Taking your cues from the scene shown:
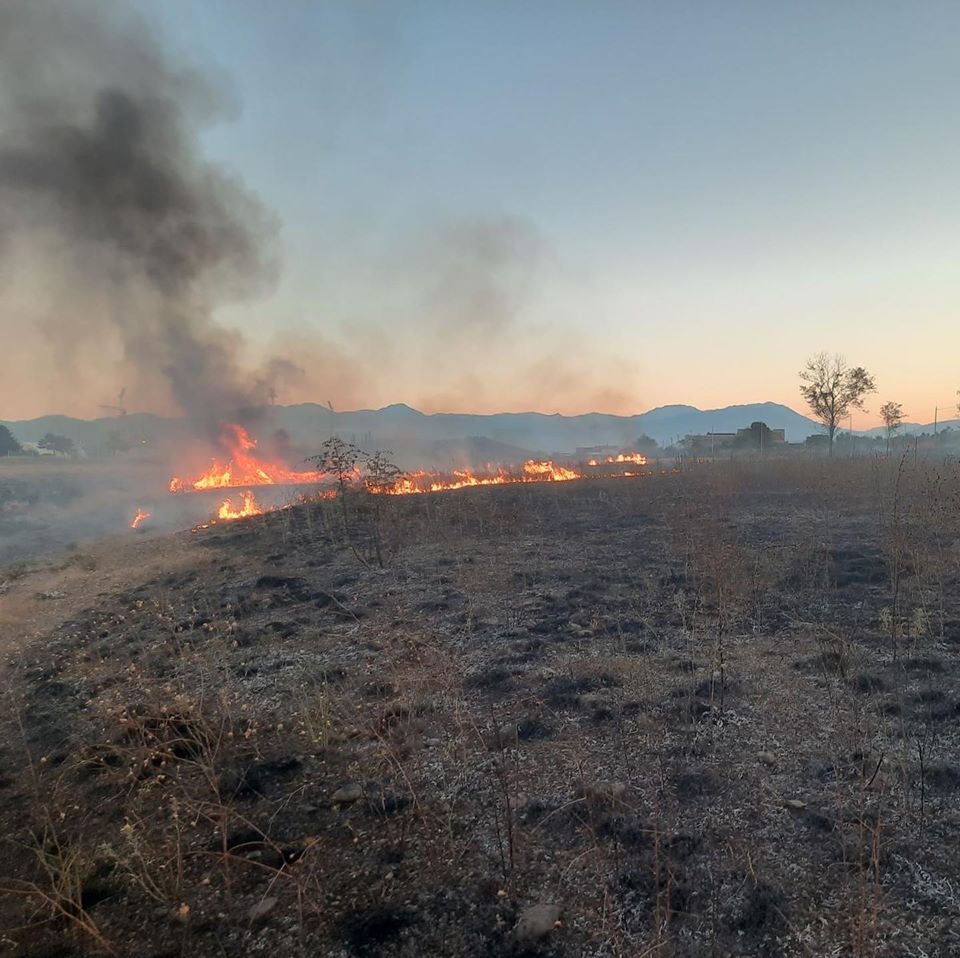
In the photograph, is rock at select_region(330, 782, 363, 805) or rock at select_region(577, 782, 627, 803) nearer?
rock at select_region(577, 782, 627, 803)

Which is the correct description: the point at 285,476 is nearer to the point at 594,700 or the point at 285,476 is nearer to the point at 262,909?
the point at 594,700

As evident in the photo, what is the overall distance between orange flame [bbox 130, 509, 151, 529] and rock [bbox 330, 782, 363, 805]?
79.6 feet

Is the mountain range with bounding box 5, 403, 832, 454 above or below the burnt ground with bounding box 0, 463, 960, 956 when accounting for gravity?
above

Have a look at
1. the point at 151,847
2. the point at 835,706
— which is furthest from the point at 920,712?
the point at 151,847

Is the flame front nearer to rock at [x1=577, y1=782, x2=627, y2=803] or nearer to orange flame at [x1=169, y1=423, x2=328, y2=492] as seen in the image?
orange flame at [x1=169, y1=423, x2=328, y2=492]

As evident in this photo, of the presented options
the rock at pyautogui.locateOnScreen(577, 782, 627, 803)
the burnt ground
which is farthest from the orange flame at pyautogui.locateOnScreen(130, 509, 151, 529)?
the rock at pyautogui.locateOnScreen(577, 782, 627, 803)

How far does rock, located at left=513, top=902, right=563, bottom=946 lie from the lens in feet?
9.32

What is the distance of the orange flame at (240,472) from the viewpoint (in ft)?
94.9

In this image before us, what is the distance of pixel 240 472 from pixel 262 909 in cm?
2941

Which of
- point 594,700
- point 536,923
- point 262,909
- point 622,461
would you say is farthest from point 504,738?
point 622,461

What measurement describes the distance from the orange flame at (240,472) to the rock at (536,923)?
2608 centimetres

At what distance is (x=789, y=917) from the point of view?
284 centimetres

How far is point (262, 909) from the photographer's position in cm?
310

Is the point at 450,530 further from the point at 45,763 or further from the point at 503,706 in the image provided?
the point at 45,763
